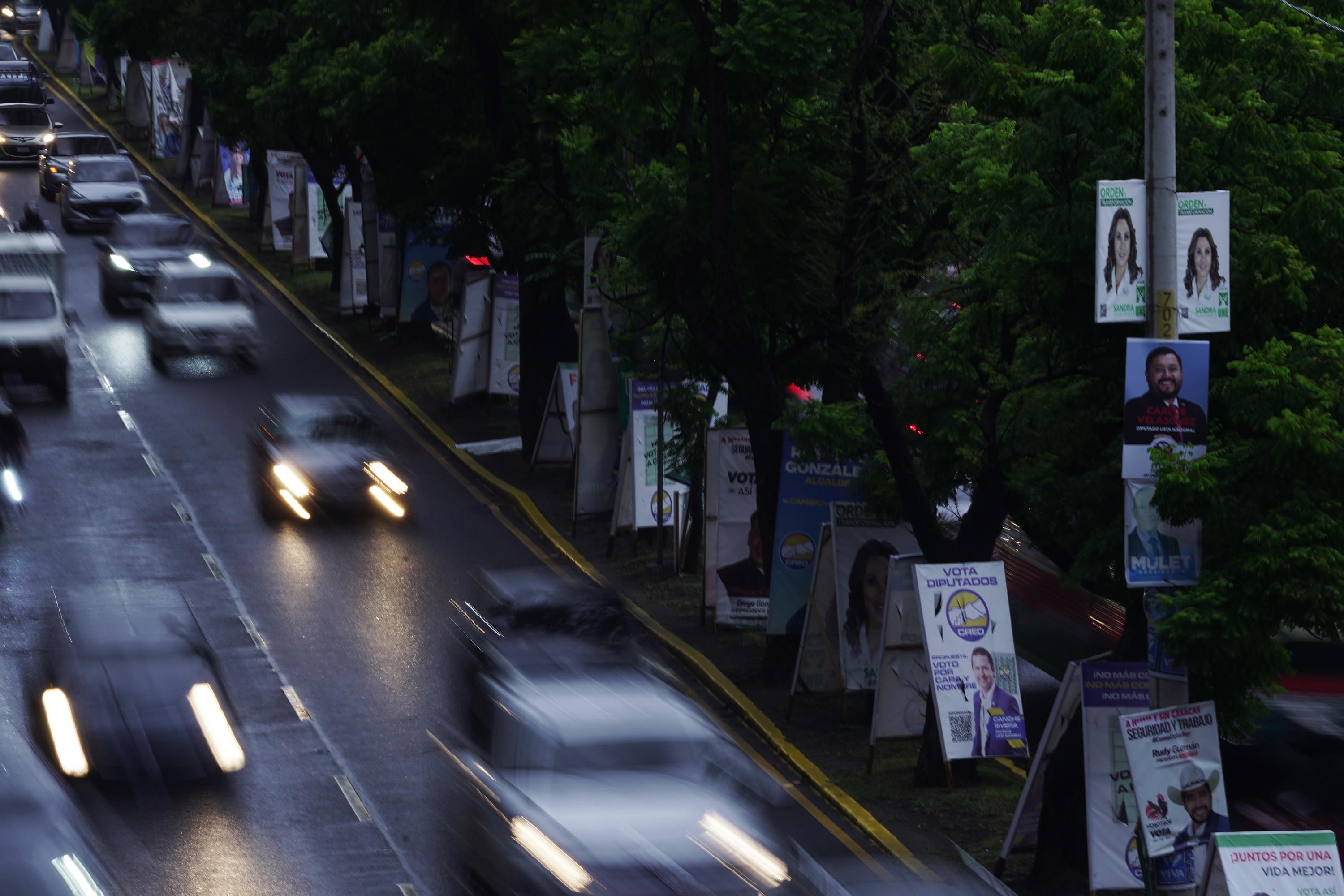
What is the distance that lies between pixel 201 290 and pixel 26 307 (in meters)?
4.48

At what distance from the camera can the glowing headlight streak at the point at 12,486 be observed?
23.5 meters

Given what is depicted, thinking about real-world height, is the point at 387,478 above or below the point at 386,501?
above

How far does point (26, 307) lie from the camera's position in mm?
28109

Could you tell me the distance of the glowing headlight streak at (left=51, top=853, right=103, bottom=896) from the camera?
34.7ft

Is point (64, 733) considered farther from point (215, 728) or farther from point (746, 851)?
point (746, 851)

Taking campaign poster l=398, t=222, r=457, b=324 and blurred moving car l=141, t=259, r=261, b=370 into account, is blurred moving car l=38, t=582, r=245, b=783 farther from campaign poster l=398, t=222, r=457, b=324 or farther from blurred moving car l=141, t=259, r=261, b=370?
campaign poster l=398, t=222, r=457, b=324

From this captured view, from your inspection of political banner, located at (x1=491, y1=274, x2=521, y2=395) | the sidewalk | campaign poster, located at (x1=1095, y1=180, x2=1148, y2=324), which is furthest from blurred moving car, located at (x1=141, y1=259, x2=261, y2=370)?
campaign poster, located at (x1=1095, y1=180, x2=1148, y2=324)

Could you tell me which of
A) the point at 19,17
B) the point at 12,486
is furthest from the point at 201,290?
the point at 19,17

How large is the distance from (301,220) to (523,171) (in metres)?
17.1

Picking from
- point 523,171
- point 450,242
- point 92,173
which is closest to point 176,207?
point 92,173

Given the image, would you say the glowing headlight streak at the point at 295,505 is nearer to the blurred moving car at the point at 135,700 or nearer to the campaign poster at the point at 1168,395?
the blurred moving car at the point at 135,700

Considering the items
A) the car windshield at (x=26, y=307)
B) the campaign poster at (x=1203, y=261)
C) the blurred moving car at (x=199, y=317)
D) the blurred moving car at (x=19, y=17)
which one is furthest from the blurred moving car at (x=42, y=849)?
the blurred moving car at (x=19, y=17)

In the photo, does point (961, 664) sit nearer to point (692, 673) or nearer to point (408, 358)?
point (692, 673)

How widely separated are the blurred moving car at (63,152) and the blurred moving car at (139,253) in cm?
1016
